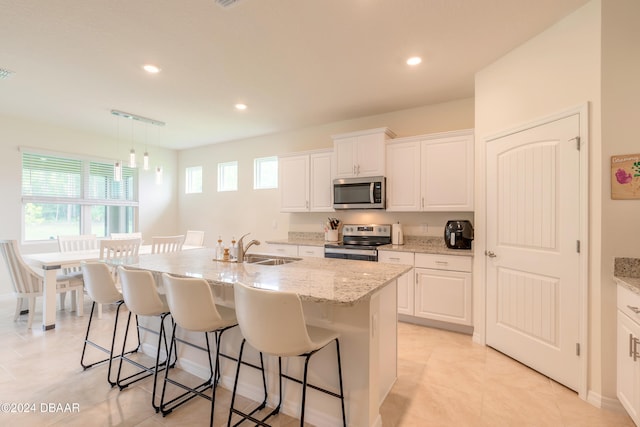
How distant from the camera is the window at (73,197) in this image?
4.79 meters

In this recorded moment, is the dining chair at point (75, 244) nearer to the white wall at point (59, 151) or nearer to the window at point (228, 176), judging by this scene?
the white wall at point (59, 151)

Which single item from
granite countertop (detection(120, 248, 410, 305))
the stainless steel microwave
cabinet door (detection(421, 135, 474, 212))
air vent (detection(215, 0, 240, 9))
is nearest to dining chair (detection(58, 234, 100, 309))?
granite countertop (detection(120, 248, 410, 305))

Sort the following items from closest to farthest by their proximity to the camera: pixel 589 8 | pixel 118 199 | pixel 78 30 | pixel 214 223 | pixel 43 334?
1. pixel 589 8
2. pixel 78 30
3. pixel 43 334
4. pixel 118 199
5. pixel 214 223

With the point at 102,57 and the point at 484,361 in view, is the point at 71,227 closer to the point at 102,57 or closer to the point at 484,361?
the point at 102,57

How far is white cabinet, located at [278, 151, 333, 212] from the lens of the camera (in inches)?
176

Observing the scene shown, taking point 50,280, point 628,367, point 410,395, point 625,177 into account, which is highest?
point 625,177

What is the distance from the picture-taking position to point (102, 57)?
277 centimetres

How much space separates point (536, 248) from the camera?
8.22 feet

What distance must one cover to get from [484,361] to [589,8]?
276 cm

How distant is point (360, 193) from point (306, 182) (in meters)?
0.96

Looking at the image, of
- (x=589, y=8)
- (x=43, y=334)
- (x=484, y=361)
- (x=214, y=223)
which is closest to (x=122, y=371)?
(x=43, y=334)

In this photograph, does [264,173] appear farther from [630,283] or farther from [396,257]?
[630,283]

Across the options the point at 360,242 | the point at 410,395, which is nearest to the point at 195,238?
the point at 360,242

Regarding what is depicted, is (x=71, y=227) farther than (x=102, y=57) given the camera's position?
Yes
